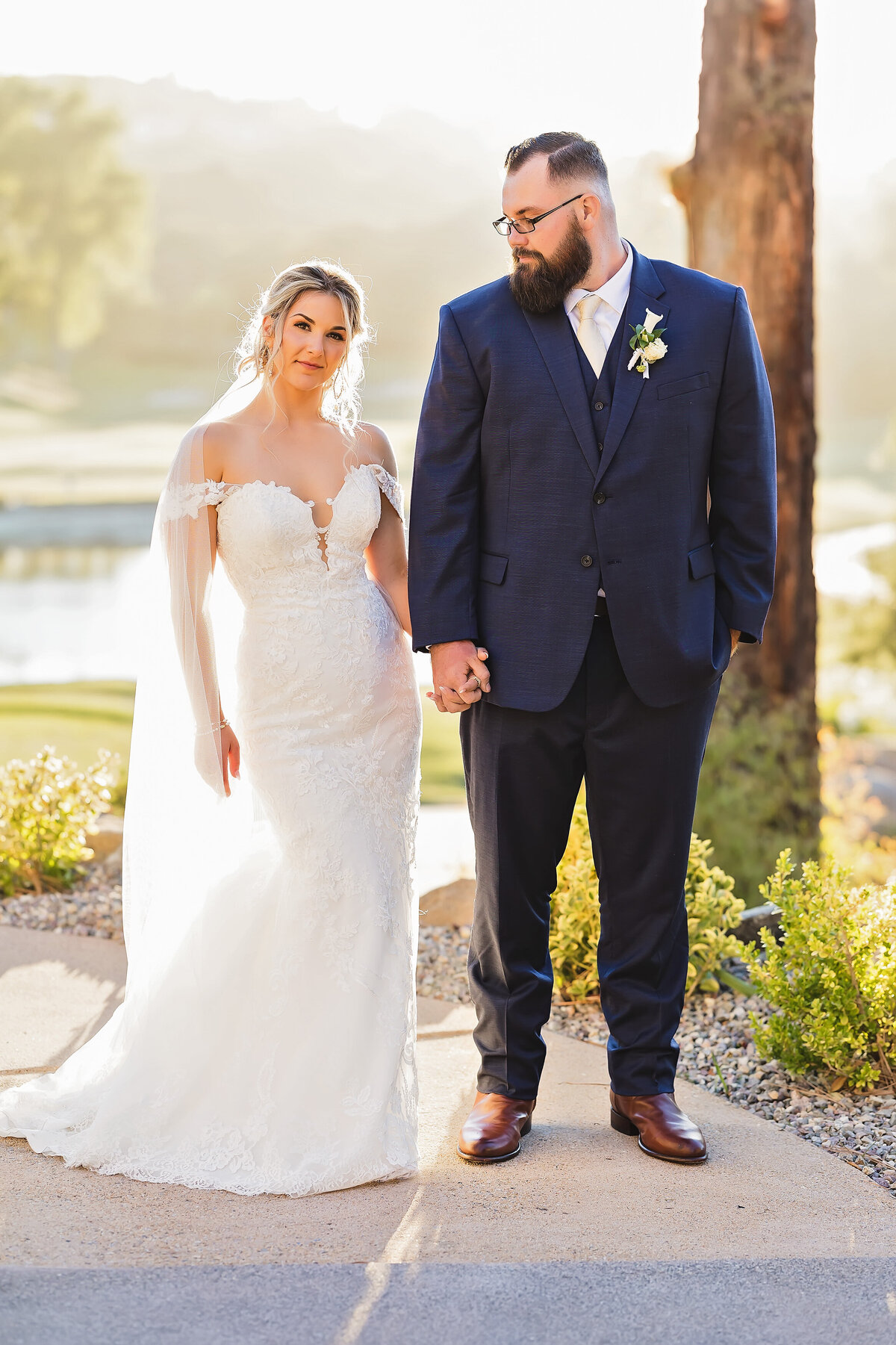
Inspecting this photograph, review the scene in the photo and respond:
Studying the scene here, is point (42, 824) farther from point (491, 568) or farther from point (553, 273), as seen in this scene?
point (553, 273)

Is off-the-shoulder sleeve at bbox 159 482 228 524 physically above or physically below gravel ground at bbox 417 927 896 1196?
above

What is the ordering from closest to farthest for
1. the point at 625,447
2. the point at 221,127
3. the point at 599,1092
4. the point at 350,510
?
the point at 625,447
the point at 350,510
the point at 599,1092
the point at 221,127

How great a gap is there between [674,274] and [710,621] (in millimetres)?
685

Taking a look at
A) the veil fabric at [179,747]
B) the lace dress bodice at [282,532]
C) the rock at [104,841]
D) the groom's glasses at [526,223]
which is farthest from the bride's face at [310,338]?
the rock at [104,841]

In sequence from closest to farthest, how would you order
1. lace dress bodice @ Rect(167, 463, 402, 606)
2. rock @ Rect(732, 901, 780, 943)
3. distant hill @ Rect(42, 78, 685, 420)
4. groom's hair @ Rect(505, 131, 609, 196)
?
groom's hair @ Rect(505, 131, 609, 196) → lace dress bodice @ Rect(167, 463, 402, 606) → rock @ Rect(732, 901, 780, 943) → distant hill @ Rect(42, 78, 685, 420)

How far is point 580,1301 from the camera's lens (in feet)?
6.20

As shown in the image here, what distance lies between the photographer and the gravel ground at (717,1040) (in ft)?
8.60

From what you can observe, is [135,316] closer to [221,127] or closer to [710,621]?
[221,127]

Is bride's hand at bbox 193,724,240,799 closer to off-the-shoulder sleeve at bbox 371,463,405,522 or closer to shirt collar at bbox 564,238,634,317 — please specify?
off-the-shoulder sleeve at bbox 371,463,405,522

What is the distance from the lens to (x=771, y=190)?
5.16m

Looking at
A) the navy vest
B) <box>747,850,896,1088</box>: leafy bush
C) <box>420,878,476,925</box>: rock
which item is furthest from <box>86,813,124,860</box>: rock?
the navy vest

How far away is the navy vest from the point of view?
91.2 inches

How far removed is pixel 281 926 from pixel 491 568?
82 cm

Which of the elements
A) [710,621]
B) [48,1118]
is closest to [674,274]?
[710,621]
